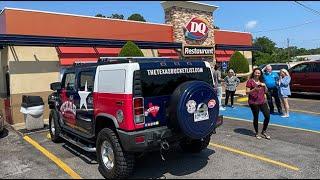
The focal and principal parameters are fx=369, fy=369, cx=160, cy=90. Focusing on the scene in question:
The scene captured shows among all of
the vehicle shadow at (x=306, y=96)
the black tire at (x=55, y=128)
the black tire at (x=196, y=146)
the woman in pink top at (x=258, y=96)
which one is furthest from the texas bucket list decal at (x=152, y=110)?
the vehicle shadow at (x=306, y=96)

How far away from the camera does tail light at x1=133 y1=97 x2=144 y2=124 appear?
18.8 ft

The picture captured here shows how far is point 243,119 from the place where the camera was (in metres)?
12.0

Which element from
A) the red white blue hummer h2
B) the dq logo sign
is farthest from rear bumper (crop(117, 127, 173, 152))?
the dq logo sign

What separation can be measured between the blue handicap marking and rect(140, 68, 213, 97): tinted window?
535 centimetres

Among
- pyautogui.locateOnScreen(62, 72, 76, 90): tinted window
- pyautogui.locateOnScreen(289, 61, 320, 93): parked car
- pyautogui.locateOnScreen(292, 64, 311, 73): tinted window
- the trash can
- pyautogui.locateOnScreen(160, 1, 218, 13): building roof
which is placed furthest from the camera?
pyautogui.locateOnScreen(160, 1, 218, 13): building roof

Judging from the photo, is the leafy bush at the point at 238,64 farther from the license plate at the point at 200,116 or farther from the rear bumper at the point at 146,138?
Answer: the rear bumper at the point at 146,138

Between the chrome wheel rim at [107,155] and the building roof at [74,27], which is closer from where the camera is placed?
the chrome wheel rim at [107,155]

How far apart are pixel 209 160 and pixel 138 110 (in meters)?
2.17

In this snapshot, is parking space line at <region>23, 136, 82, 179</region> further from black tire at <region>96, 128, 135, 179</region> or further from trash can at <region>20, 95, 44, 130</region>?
trash can at <region>20, 95, 44, 130</region>

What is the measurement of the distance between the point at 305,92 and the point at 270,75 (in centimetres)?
606

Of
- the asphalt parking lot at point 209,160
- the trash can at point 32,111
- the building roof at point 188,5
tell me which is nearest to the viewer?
the asphalt parking lot at point 209,160

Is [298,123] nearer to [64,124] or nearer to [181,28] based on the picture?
[64,124]

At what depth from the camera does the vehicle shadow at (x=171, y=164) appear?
6457mm

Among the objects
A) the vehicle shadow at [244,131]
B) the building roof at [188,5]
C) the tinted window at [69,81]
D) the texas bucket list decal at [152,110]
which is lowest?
the vehicle shadow at [244,131]
